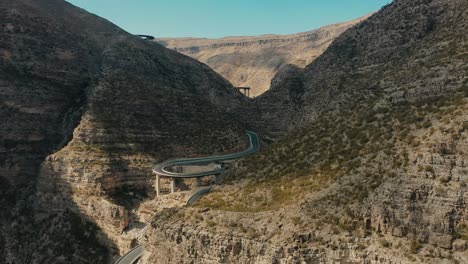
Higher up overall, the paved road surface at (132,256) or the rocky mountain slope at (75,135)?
the rocky mountain slope at (75,135)

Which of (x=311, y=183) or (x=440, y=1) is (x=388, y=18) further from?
(x=311, y=183)

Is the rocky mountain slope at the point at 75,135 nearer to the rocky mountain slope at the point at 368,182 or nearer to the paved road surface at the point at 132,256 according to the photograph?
the paved road surface at the point at 132,256

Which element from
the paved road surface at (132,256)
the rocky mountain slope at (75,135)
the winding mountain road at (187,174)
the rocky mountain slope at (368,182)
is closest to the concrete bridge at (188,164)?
the winding mountain road at (187,174)

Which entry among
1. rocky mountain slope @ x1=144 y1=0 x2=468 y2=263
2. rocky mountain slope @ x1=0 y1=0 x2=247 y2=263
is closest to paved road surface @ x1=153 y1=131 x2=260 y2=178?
rocky mountain slope @ x1=0 y1=0 x2=247 y2=263

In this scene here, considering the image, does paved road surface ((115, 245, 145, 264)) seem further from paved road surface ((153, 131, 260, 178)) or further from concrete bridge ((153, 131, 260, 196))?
paved road surface ((153, 131, 260, 178))

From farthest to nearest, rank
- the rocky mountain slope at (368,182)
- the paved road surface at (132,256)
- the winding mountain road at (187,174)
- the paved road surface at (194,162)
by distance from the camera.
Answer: the paved road surface at (194,162), the winding mountain road at (187,174), the paved road surface at (132,256), the rocky mountain slope at (368,182)

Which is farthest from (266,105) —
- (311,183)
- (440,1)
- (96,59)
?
(311,183)

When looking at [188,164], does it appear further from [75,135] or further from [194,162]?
[75,135]
